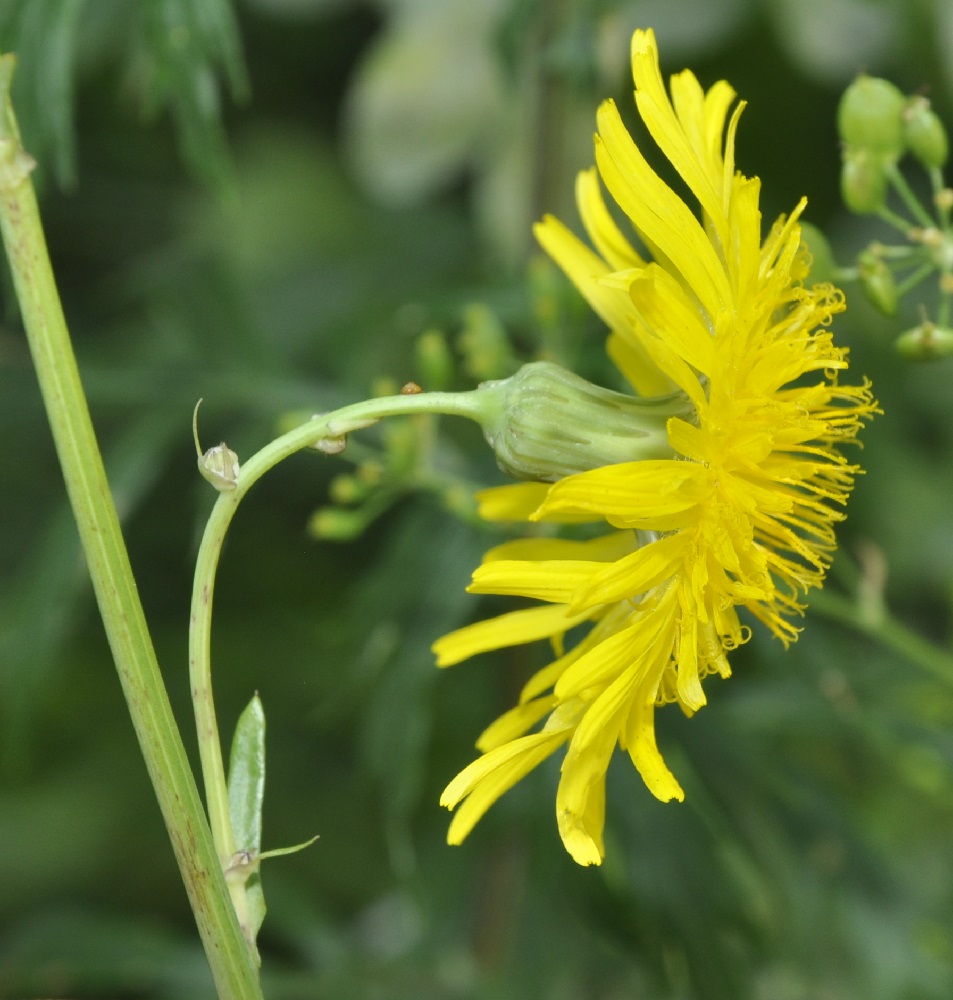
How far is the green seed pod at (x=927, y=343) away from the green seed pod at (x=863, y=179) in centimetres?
16

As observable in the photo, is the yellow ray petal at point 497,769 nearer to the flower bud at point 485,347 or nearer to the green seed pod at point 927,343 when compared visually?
the green seed pod at point 927,343

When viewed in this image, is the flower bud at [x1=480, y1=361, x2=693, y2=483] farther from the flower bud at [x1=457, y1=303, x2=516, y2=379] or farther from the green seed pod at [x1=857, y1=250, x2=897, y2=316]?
the flower bud at [x1=457, y1=303, x2=516, y2=379]

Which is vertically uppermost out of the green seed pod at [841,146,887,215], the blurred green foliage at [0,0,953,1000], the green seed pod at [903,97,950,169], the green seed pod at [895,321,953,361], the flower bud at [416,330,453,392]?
the green seed pod at [903,97,950,169]

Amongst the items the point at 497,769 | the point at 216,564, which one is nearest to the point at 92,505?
the point at 216,564

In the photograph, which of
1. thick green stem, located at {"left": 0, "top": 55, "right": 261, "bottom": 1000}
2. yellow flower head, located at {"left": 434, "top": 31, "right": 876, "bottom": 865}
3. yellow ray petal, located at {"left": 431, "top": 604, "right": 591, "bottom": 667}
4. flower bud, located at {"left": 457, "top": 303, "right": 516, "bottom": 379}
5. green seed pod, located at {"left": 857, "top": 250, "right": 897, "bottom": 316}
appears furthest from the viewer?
flower bud, located at {"left": 457, "top": 303, "right": 516, "bottom": 379}

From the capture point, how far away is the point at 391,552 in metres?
1.60

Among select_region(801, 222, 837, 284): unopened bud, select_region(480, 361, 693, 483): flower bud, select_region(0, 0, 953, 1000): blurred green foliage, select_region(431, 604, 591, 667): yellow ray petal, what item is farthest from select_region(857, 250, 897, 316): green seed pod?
select_region(0, 0, 953, 1000): blurred green foliage

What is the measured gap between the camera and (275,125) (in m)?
2.69

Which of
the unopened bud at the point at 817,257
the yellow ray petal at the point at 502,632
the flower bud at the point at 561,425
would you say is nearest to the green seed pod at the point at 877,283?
the unopened bud at the point at 817,257

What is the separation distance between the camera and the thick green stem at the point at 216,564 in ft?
2.44

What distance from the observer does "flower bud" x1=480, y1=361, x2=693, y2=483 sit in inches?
34.1

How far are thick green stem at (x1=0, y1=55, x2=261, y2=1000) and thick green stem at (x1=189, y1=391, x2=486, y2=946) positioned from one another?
0.03 meters

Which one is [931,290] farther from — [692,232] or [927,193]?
[692,232]

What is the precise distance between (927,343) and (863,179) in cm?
19
